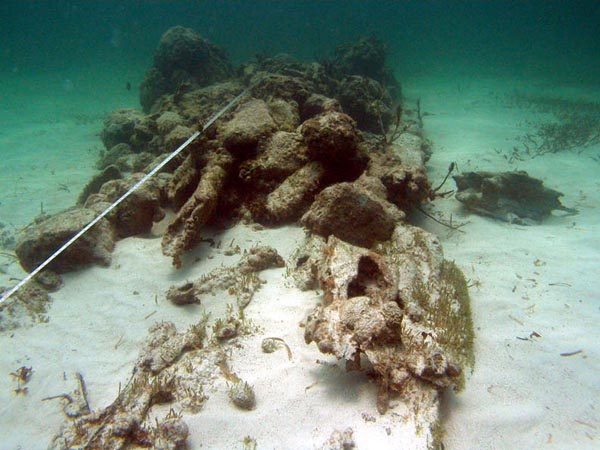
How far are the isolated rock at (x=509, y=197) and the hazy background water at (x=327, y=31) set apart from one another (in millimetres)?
27509

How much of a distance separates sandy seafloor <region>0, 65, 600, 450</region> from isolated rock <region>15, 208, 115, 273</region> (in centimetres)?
21

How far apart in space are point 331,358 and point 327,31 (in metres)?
54.0

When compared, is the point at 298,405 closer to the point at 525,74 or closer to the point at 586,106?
the point at 586,106

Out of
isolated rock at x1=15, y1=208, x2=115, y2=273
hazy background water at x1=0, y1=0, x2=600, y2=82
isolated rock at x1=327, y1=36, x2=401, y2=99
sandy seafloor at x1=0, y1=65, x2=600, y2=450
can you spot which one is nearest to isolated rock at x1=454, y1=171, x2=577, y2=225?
sandy seafloor at x1=0, y1=65, x2=600, y2=450

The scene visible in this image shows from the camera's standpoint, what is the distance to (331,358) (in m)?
3.31

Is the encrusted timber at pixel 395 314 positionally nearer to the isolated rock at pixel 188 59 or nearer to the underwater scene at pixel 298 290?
the underwater scene at pixel 298 290

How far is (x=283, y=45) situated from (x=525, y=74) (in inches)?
1096

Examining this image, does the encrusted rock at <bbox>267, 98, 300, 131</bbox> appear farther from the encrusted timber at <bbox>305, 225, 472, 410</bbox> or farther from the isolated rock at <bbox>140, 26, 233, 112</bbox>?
the isolated rock at <bbox>140, 26, 233, 112</bbox>

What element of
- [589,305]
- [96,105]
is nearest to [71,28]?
[96,105]

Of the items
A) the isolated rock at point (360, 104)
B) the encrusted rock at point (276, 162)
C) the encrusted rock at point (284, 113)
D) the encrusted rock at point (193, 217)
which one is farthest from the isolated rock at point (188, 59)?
the encrusted rock at point (193, 217)

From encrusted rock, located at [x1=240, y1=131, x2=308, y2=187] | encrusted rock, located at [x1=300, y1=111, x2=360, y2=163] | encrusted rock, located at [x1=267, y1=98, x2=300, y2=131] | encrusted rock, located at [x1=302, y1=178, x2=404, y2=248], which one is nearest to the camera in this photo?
encrusted rock, located at [x1=302, y1=178, x2=404, y2=248]

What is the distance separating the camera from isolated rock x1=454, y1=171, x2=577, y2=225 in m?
6.96

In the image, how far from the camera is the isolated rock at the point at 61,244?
206 inches

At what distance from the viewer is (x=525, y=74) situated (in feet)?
107
